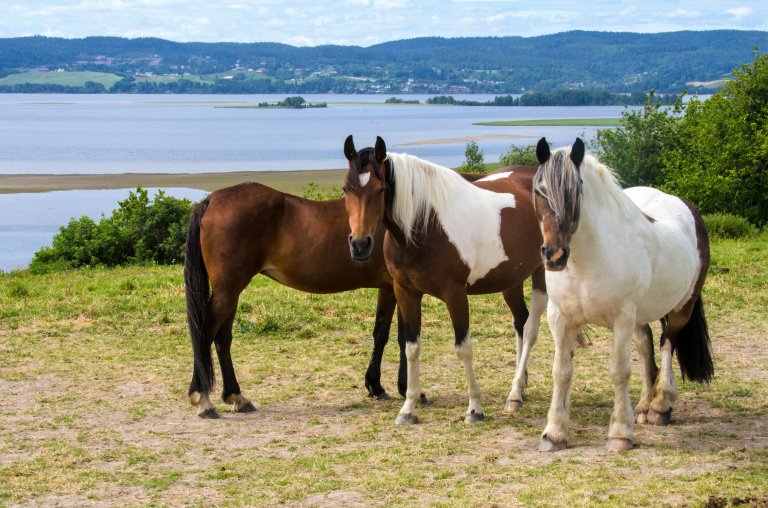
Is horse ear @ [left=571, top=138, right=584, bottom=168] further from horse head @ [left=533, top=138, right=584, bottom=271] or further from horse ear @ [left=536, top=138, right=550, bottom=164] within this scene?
horse ear @ [left=536, top=138, right=550, bottom=164]

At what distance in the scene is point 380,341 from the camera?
7871mm

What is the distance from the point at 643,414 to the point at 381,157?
279cm

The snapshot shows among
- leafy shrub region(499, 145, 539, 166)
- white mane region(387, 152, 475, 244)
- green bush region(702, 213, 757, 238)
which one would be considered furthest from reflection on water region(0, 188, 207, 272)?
white mane region(387, 152, 475, 244)

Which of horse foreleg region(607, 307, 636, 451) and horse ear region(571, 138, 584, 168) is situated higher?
horse ear region(571, 138, 584, 168)

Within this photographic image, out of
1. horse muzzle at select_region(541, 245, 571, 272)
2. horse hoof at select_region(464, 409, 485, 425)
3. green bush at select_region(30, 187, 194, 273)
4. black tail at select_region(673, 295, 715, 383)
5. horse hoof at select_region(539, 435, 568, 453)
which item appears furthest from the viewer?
green bush at select_region(30, 187, 194, 273)

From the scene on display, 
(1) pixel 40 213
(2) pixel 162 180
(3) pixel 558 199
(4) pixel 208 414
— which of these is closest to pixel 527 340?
(3) pixel 558 199

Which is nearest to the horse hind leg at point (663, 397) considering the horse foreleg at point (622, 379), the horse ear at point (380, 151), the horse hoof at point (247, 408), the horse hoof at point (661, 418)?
the horse hoof at point (661, 418)

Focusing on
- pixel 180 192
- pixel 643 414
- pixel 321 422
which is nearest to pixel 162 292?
pixel 321 422

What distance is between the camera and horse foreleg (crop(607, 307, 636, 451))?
5.97 meters

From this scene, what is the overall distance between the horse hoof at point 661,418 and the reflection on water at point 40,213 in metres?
19.9

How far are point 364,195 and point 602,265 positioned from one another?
5.69 feet

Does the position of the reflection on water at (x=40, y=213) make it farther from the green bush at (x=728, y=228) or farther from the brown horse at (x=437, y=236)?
the brown horse at (x=437, y=236)

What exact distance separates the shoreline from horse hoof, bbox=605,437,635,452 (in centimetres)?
3083

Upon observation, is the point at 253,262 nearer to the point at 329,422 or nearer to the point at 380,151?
the point at 329,422
